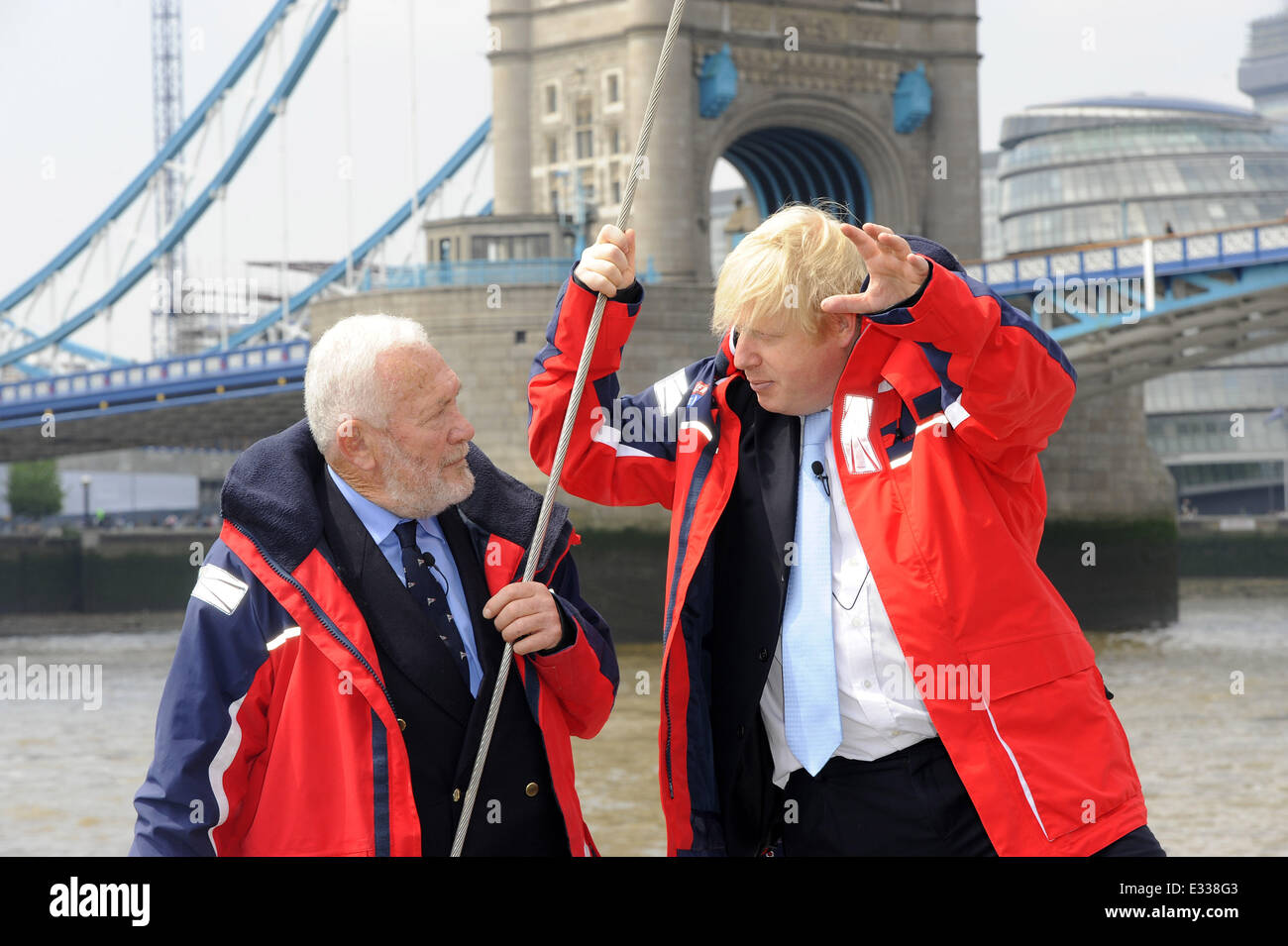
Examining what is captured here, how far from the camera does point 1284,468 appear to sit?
40.1m

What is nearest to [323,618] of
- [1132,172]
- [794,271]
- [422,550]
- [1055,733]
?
[422,550]

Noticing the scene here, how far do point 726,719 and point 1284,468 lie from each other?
41.1 m

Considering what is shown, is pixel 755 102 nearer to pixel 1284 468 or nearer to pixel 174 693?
pixel 174 693

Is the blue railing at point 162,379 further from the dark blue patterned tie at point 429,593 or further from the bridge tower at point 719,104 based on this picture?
the dark blue patterned tie at point 429,593

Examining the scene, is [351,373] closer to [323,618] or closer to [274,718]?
[323,618]

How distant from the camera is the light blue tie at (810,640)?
6.60 feet

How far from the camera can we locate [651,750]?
9883 mm

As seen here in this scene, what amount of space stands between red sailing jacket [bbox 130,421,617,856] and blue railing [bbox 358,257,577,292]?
635 inches

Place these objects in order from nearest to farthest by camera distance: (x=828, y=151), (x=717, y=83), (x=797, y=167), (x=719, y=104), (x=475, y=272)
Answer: (x=475, y=272) → (x=717, y=83) → (x=719, y=104) → (x=828, y=151) → (x=797, y=167)

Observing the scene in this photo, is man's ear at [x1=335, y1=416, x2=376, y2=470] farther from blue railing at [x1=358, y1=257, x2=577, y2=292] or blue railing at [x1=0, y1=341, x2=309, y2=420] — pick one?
blue railing at [x1=0, y1=341, x2=309, y2=420]

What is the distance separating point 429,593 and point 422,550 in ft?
0.23

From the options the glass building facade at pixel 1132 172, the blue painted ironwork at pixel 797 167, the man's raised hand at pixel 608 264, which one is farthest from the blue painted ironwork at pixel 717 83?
the glass building facade at pixel 1132 172

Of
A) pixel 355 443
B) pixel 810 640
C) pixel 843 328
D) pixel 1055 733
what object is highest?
pixel 843 328
